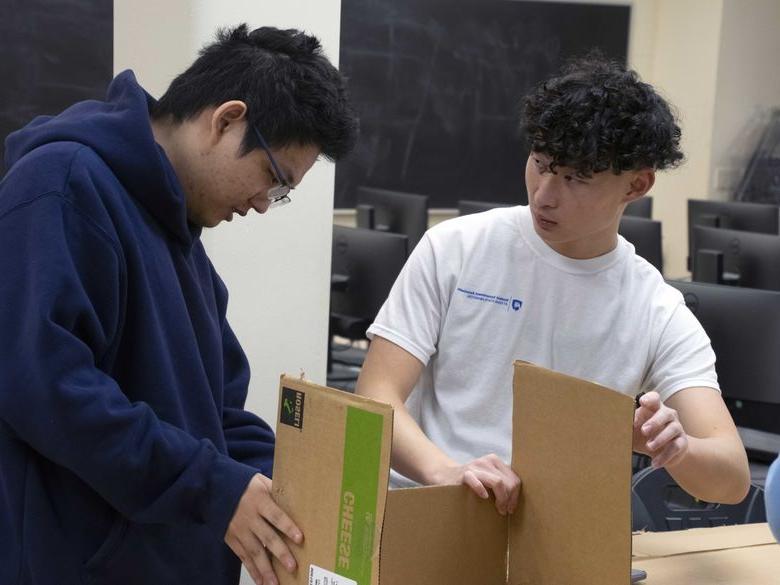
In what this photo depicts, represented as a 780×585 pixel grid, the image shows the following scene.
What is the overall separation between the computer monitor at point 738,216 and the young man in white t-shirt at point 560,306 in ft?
13.2

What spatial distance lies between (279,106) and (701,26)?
20.7 feet

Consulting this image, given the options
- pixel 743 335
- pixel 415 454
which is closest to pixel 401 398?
pixel 415 454

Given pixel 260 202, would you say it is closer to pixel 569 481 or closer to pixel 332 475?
pixel 332 475

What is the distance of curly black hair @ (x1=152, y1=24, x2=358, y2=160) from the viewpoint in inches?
52.7

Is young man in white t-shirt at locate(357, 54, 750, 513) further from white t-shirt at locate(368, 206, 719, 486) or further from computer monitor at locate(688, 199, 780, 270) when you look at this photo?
computer monitor at locate(688, 199, 780, 270)

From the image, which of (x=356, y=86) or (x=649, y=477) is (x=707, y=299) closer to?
(x=649, y=477)

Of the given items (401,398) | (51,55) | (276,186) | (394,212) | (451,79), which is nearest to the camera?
(276,186)

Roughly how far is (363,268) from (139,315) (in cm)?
323

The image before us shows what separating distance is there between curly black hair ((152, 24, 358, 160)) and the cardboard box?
0.33m

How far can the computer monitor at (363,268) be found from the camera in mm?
4367

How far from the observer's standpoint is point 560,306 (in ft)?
5.98

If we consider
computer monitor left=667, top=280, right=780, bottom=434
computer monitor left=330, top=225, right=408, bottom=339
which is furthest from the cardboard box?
computer monitor left=330, top=225, right=408, bottom=339

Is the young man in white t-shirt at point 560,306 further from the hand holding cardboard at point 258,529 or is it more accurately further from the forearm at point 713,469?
the hand holding cardboard at point 258,529

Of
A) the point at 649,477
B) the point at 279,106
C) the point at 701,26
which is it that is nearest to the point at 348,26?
the point at 701,26
